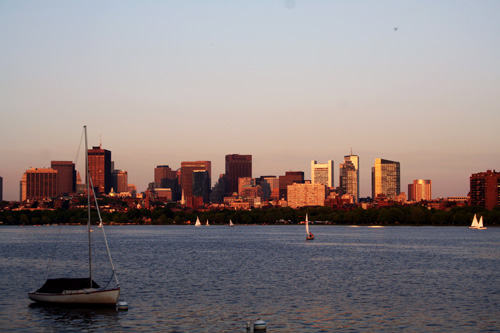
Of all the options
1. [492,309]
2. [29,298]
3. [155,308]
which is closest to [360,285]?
[492,309]

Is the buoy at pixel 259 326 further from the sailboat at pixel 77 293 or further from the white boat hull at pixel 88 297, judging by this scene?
the white boat hull at pixel 88 297

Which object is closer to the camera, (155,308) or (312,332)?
(312,332)

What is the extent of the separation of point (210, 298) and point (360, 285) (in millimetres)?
17793

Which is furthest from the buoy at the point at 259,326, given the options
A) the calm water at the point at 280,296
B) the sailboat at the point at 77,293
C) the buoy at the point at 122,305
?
the sailboat at the point at 77,293

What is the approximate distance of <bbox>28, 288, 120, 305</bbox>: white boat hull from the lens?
52.3 metres

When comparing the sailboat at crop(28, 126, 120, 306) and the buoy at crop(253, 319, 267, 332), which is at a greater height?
the sailboat at crop(28, 126, 120, 306)

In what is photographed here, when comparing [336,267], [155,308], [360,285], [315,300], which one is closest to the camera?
[155,308]

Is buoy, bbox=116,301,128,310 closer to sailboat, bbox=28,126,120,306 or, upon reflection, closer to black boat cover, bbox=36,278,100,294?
sailboat, bbox=28,126,120,306

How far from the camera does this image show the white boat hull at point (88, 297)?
52281 mm

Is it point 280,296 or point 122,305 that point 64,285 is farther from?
point 280,296

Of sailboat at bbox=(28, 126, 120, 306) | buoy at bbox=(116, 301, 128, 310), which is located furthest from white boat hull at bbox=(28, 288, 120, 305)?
buoy at bbox=(116, 301, 128, 310)

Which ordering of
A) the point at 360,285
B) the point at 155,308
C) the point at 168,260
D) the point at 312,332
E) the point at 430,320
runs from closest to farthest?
the point at 312,332, the point at 430,320, the point at 155,308, the point at 360,285, the point at 168,260

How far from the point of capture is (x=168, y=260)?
102750 millimetres

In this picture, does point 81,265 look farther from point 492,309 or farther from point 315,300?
point 492,309
